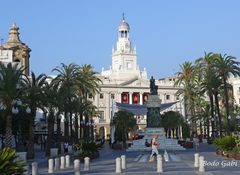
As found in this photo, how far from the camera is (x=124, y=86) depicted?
138875 millimetres

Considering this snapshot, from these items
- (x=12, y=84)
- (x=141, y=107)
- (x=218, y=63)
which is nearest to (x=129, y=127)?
(x=141, y=107)

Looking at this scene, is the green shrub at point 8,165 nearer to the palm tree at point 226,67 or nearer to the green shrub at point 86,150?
the green shrub at point 86,150

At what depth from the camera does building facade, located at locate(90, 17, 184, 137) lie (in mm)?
135750

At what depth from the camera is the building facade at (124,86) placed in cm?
13575

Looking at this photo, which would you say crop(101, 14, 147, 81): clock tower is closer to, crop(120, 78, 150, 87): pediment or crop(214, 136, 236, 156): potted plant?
crop(120, 78, 150, 87): pediment

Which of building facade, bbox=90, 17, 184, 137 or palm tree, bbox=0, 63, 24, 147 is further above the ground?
building facade, bbox=90, 17, 184, 137

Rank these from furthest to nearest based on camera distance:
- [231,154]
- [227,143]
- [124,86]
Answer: [124,86] → [227,143] → [231,154]

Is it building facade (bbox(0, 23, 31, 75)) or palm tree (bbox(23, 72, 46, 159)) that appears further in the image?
building facade (bbox(0, 23, 31, 75))

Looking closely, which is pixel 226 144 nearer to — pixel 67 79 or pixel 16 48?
pixel 67 79

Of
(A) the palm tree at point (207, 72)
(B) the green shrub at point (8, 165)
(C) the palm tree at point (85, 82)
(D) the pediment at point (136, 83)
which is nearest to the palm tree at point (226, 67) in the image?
(A) the palm tree at point (207, 72)

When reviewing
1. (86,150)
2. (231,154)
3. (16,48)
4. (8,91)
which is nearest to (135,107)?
(16,48)

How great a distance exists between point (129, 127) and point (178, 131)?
57.0ft

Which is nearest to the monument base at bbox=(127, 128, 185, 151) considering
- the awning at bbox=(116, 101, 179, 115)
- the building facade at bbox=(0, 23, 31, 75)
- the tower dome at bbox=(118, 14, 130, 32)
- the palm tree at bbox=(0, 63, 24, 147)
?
the palm tree at bbox=(0, 63, 24, 147)

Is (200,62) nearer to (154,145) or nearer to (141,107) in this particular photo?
(141,107)
